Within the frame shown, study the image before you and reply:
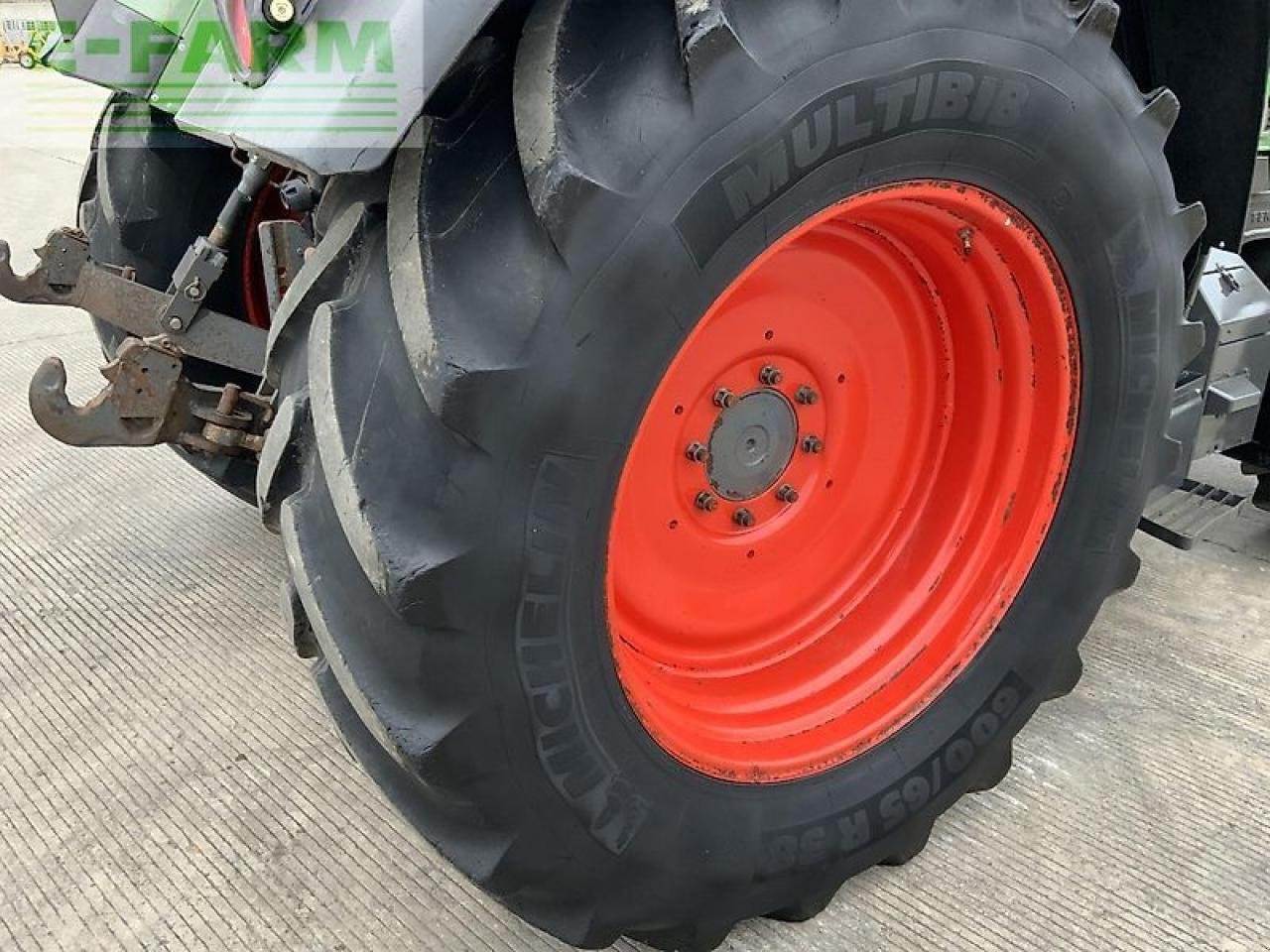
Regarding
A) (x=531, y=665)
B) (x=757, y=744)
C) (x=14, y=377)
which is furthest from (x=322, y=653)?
(x=14, y=377)

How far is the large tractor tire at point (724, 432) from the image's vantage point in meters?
1.10

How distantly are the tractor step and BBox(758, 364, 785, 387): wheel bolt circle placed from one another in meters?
1.11

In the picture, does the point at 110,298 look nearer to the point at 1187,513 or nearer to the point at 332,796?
the point at 332,796

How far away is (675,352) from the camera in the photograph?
118cm

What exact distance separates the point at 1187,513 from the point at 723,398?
1.46m

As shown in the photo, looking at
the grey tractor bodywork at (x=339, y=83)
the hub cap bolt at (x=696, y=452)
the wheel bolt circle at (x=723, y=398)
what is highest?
the grey tractor bodywork at (x=339, y=83)

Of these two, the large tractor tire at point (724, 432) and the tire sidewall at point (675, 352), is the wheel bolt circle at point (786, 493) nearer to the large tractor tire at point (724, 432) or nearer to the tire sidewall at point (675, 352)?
the large tractor tire at point (724, 432)

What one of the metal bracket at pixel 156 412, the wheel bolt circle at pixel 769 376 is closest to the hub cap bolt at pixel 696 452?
the wheel bolt circle at pixel 769 376

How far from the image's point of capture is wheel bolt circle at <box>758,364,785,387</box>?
1599 mm

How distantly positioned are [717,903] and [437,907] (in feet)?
1.56

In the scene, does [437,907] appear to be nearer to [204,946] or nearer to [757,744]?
[204,946]

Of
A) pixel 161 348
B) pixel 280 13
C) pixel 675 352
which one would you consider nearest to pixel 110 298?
pixel 161 348

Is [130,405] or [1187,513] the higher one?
[1187,513]

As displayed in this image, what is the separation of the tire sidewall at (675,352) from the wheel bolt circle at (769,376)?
35 centimetres
